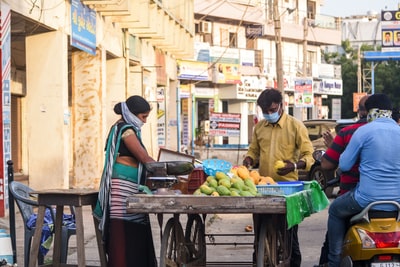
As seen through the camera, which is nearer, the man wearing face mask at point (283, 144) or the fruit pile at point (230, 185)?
the fruit pile at point (230, 185)

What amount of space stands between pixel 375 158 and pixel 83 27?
13.8 metres

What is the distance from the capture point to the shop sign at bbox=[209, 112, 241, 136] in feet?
103

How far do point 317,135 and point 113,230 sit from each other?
57.0 ft

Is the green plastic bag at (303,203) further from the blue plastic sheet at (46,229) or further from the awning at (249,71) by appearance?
the awning at (249,71)

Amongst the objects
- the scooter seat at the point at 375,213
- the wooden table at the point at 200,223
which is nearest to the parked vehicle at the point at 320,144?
the wooden table at the point at 200,223

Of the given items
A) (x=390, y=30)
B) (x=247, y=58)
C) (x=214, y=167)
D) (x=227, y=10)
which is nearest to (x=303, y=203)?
(x=214, y=167)

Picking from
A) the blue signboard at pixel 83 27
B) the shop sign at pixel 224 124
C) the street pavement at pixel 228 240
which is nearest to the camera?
the street pavement at pixel 228 240

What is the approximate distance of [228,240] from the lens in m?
14.2

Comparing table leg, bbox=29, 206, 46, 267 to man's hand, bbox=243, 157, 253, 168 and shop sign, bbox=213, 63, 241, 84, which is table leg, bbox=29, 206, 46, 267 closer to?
man's hand, bbox=243, 157, 253, 168

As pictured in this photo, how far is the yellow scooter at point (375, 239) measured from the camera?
7531mm

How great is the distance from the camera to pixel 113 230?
858 centimetres

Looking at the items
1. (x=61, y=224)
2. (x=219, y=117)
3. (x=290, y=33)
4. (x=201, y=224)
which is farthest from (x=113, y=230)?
(x=290, y=33)

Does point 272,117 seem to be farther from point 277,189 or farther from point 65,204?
point 65,204

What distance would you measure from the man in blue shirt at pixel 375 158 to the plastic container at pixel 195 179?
4.19ft
